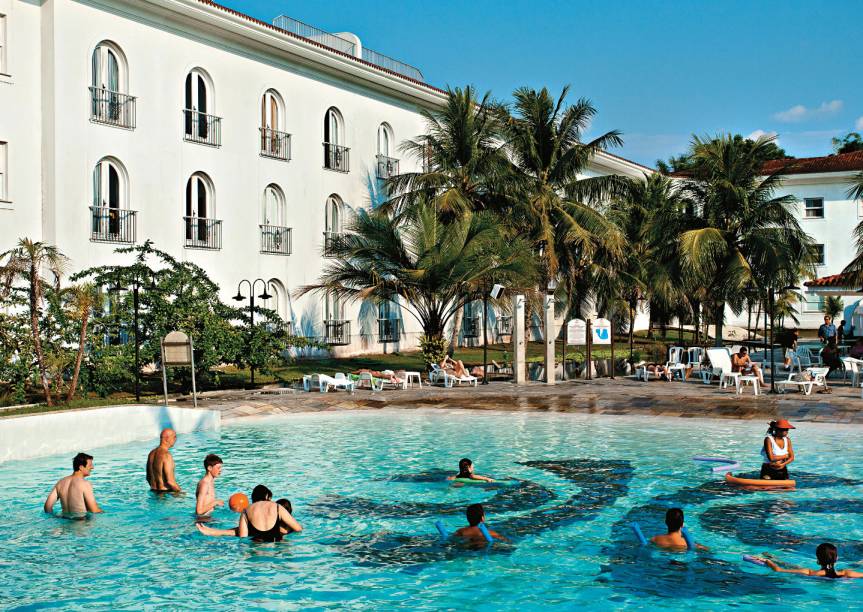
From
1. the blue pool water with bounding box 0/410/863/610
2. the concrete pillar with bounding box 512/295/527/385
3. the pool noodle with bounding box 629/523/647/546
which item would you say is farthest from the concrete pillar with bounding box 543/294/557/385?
the pool noodle with bounding box 629/523/647/546

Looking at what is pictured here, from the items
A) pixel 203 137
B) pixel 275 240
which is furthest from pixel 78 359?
pixel 275 240

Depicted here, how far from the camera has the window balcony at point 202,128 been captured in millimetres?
28547

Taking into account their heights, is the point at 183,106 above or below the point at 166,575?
above

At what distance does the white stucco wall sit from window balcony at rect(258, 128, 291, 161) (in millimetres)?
15051

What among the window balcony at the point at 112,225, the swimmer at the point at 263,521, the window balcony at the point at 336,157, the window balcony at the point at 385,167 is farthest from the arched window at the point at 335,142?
the swimmer at the point at 263,521

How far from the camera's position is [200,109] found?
29.2 meters

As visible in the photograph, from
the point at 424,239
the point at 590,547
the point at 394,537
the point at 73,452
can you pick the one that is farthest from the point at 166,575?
the point at 424,239

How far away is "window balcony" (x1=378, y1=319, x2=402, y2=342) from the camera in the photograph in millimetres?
35562

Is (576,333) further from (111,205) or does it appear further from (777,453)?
(111,205)

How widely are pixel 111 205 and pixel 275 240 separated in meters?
6.38

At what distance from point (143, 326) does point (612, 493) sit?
13.1 meters

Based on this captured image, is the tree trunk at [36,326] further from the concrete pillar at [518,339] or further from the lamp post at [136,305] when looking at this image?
the concrete pillar at [518,339]

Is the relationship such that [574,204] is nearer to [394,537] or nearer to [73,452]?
[73,452]

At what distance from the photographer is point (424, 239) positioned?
26.3 meters
